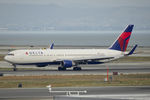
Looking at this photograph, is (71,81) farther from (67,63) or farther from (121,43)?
(121,43)

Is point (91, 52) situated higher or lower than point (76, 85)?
higher

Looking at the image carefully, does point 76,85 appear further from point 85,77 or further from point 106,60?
point 106,60

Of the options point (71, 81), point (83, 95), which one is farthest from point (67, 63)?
point (83, 95)

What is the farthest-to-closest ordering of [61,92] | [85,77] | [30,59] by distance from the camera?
[30,59]
[85,77]
[61,92]

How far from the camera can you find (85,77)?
60.0m

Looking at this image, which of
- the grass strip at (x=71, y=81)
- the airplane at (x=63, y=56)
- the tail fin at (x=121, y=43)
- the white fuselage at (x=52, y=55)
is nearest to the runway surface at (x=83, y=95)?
the grass strip at (x=71, y=81)

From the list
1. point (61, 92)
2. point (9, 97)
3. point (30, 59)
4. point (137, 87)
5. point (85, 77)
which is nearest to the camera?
point (9, 97)

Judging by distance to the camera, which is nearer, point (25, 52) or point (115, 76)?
point (115, 76)

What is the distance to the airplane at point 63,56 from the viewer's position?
237 ft

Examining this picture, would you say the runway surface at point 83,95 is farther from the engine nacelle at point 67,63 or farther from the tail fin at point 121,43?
the tail fin at point 121,43

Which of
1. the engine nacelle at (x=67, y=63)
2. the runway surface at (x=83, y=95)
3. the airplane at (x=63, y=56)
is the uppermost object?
the airplane at (x=63, y=56)

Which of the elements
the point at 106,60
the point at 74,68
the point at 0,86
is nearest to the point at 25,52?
the point at 74,68

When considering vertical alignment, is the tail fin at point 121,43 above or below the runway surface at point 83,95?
above

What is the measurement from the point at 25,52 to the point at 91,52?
446 inches
